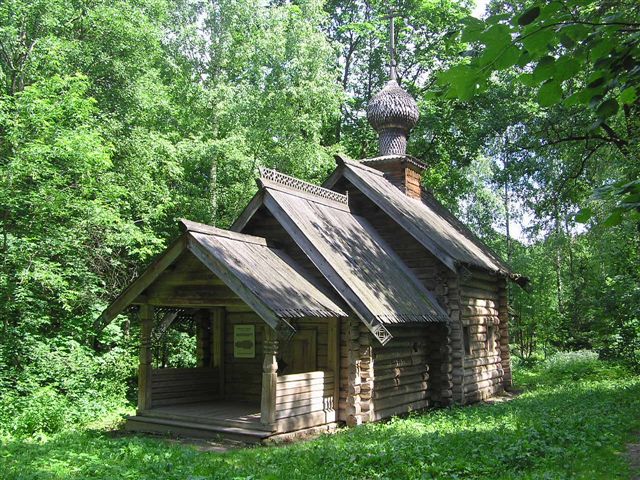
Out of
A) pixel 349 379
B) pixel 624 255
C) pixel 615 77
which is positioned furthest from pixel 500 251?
pixel 615 77

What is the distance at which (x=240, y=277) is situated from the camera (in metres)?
10.7

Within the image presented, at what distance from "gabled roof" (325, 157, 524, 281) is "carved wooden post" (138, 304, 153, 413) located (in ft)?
22.5

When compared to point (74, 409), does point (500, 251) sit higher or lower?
higher

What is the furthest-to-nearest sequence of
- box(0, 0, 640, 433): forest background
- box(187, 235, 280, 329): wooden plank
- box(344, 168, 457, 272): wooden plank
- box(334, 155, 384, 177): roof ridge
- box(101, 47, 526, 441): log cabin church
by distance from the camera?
box(334, 155, 384, 177): roof ridge
box(344, 168, 457, 272): wooden plank
box(101, 47, 526, 441): log cabin church
box(187, 235, 280, 329): wooden plank
box(0, 0, 640, 433): forest background

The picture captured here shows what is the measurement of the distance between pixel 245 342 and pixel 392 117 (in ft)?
33.0

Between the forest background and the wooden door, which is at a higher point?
the forest background

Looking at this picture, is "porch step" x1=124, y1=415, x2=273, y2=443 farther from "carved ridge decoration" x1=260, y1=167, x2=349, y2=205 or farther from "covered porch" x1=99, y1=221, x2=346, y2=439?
"carved ridge decoration" x1=260, y1=167, x2=349, y2=205

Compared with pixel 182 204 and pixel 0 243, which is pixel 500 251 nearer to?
pixel 182 204

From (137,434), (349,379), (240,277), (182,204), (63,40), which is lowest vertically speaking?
(137,434)

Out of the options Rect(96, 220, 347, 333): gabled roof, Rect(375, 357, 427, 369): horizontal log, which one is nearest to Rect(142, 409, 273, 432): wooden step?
Rect(96, 220, 347, 333): gabled roof

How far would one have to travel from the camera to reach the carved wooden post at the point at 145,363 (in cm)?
1252

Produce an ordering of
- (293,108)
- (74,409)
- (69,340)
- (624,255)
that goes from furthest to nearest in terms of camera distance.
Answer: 1. (293,108)
2. (624,255)
3. (69,340)
4. (74,409)

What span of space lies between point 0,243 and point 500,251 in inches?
1521

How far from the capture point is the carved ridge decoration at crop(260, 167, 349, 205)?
13953 mm
